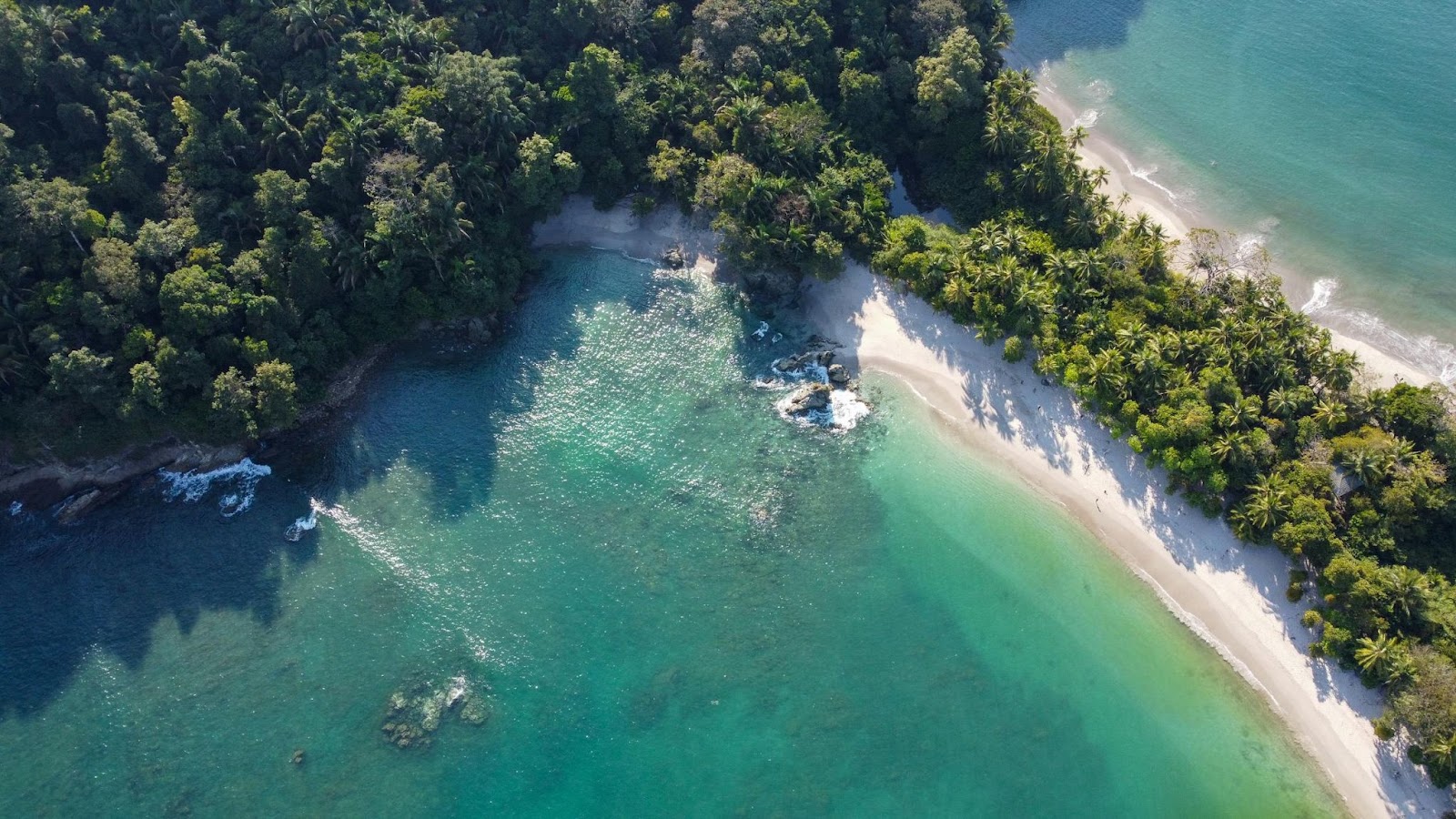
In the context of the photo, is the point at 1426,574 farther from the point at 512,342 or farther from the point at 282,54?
the point at 282,54

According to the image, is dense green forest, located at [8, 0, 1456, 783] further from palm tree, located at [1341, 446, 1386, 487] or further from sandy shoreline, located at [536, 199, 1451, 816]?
sandy shoreline, located at [536, 199, 1451, 816]

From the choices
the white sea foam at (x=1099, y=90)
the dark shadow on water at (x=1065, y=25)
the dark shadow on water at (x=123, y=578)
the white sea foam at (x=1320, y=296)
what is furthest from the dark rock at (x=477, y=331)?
the white sea foam at (x=1320, y=296)

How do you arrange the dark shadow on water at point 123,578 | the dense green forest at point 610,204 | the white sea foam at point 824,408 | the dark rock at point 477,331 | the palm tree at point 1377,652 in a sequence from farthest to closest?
the dark rock at point 477,331, the white sea foam at point 824,408, the dense green forest at point 610,204, the dark shadow on water at point 123,578, the palm tree at point 1377,652

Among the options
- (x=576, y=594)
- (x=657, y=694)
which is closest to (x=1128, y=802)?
(x=657, y=694)

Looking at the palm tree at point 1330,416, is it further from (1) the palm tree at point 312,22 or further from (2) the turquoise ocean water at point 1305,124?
(1) the palm tree at point 312,22

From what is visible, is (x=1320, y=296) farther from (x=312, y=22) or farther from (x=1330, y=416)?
(x=312, y=22)

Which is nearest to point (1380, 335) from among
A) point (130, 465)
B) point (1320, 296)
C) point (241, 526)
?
point (1320, 296)

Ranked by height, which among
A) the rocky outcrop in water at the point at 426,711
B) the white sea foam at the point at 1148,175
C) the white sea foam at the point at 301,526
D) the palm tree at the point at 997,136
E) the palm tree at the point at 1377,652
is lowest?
the rocky outcrop in water at the point at 426,711
